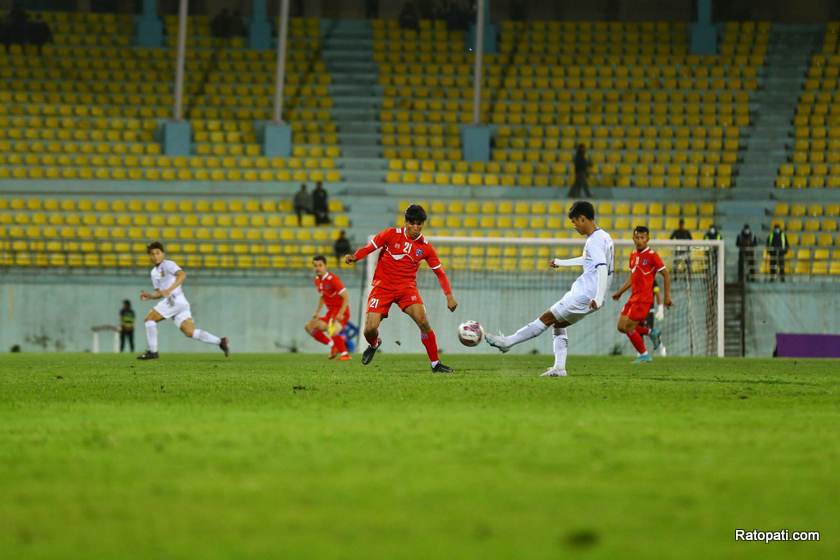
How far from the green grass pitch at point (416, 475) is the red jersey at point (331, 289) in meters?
10.7

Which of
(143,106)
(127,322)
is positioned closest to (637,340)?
(127,322)

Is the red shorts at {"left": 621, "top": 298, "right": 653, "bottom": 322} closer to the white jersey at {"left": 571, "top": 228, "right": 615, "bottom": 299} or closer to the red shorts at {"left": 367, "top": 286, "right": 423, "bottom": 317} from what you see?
the red shorts at {"left": 367, "top": 286, "right": 423, "bottom": 317}

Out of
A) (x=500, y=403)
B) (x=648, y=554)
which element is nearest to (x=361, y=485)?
(x=648, y=554)

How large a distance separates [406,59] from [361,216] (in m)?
7.69

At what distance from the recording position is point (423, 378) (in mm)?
14414

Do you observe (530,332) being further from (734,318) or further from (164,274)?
(734,318)

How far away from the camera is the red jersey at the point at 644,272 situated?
20.8 meters

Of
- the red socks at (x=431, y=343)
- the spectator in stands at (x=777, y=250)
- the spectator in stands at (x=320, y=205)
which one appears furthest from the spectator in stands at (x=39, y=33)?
the red socks at (x=431, y=343)

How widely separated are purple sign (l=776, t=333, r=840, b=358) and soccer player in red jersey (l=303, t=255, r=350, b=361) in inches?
406

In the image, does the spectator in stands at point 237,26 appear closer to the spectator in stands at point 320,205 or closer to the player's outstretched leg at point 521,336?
the spectator in stands at point 320,205

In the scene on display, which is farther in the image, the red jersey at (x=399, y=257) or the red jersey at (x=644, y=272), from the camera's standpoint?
the red jersey at (x=644, y=272)

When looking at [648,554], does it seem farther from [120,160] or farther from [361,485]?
[120,160]

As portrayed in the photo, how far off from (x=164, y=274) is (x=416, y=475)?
50.8ft

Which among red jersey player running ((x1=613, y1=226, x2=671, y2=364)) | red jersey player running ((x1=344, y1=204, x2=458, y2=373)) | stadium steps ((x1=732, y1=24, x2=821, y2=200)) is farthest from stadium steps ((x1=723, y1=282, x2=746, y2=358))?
red jersey player running ((x1=344, y1=204, x2=458, y2=373))
